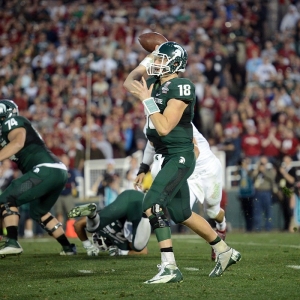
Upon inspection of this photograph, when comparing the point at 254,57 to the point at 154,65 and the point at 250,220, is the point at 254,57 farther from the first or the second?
the point at 154,65

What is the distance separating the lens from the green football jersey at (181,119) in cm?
653

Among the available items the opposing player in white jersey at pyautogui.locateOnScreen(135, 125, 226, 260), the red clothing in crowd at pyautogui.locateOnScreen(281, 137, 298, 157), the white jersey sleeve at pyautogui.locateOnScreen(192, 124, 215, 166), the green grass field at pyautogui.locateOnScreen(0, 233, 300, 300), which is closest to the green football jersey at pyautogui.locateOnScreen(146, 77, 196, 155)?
the green grass field at pyautogui.locateOnScreen(0, 233, 300, 300)

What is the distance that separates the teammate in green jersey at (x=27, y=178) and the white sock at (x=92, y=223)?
622 millimetres

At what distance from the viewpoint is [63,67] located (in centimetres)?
1981

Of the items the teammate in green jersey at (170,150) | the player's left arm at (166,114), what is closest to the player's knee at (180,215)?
the teammate in green jersey at (170,150)

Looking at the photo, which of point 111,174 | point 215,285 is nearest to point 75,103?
point 111,174

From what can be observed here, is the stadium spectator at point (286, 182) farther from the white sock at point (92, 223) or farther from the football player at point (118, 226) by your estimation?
the white sock at point (92, 223)

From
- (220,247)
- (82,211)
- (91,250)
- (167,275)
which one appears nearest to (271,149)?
(91,250)

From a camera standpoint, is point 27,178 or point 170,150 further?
point 27,178

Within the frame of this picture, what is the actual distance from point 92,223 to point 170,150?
2.47 m

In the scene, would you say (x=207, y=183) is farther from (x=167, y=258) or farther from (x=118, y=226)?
(x=167, y=258)

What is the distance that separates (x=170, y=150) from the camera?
22.0 ft

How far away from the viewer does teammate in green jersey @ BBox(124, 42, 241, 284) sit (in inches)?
253

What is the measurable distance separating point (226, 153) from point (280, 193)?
4.30ft
